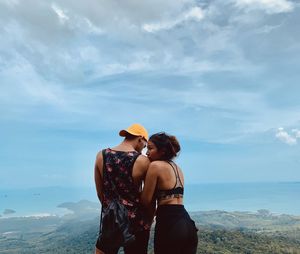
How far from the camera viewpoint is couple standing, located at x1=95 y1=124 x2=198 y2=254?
13.8 ft

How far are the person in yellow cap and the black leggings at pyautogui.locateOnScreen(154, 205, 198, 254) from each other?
0.26 meters

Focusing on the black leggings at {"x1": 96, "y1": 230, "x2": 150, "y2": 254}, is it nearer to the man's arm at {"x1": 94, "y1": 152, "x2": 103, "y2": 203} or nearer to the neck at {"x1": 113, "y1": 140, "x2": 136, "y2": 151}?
the man's arm at {"x1": 94, "y1": 152, "x2": 103, "y2": 203}

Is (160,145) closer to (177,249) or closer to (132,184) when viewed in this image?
(132,184)

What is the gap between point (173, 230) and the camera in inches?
164

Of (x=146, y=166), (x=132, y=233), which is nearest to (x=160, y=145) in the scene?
(x=146, y=166)

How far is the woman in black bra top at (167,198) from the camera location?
165 inches

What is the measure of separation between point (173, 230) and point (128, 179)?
0.73 metres

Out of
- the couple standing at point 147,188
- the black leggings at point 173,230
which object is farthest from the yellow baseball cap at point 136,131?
the black leggings at point 173,230

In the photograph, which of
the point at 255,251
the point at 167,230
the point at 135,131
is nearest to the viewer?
the point at 167,230

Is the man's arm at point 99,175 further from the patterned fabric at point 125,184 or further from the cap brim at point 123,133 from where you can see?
the cap brim at point 123,133

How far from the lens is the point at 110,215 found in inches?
168

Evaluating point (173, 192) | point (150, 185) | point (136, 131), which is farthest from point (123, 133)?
point (173, 192)

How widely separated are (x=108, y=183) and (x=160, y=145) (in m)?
0.74

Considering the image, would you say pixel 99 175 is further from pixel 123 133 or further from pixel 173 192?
pixel 173 192
